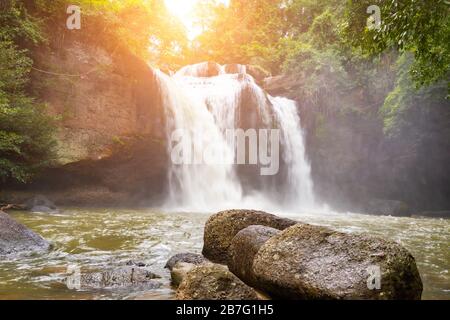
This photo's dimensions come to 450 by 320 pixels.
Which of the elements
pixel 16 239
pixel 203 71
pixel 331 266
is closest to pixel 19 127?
pixel 16 239

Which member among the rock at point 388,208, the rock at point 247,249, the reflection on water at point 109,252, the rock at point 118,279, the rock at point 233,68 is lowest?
the rock at point 388,208

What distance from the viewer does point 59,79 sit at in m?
15.0

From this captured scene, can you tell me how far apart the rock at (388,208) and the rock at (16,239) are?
69.7 ft

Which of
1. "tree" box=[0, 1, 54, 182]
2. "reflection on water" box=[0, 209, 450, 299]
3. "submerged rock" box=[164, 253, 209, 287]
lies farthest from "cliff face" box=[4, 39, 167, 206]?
"submerged rock" box=[164, 253, 209, 287]

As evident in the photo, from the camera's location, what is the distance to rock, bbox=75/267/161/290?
433 cm

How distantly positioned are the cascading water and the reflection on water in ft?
23.4

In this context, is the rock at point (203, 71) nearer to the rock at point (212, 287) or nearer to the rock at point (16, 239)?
the rock at point (16, 239)

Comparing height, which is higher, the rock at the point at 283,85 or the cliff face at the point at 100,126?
the rock at the point at 283,85

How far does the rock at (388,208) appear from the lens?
22766mm

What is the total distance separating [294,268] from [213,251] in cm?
240

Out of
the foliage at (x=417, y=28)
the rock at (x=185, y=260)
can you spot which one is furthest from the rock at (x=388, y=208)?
the rock at (x=185, y=260)

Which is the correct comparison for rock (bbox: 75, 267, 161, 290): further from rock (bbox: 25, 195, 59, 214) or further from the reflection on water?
rock (bbox: 25, 195, 59, 214)

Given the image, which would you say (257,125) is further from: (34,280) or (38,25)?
(34,280)
